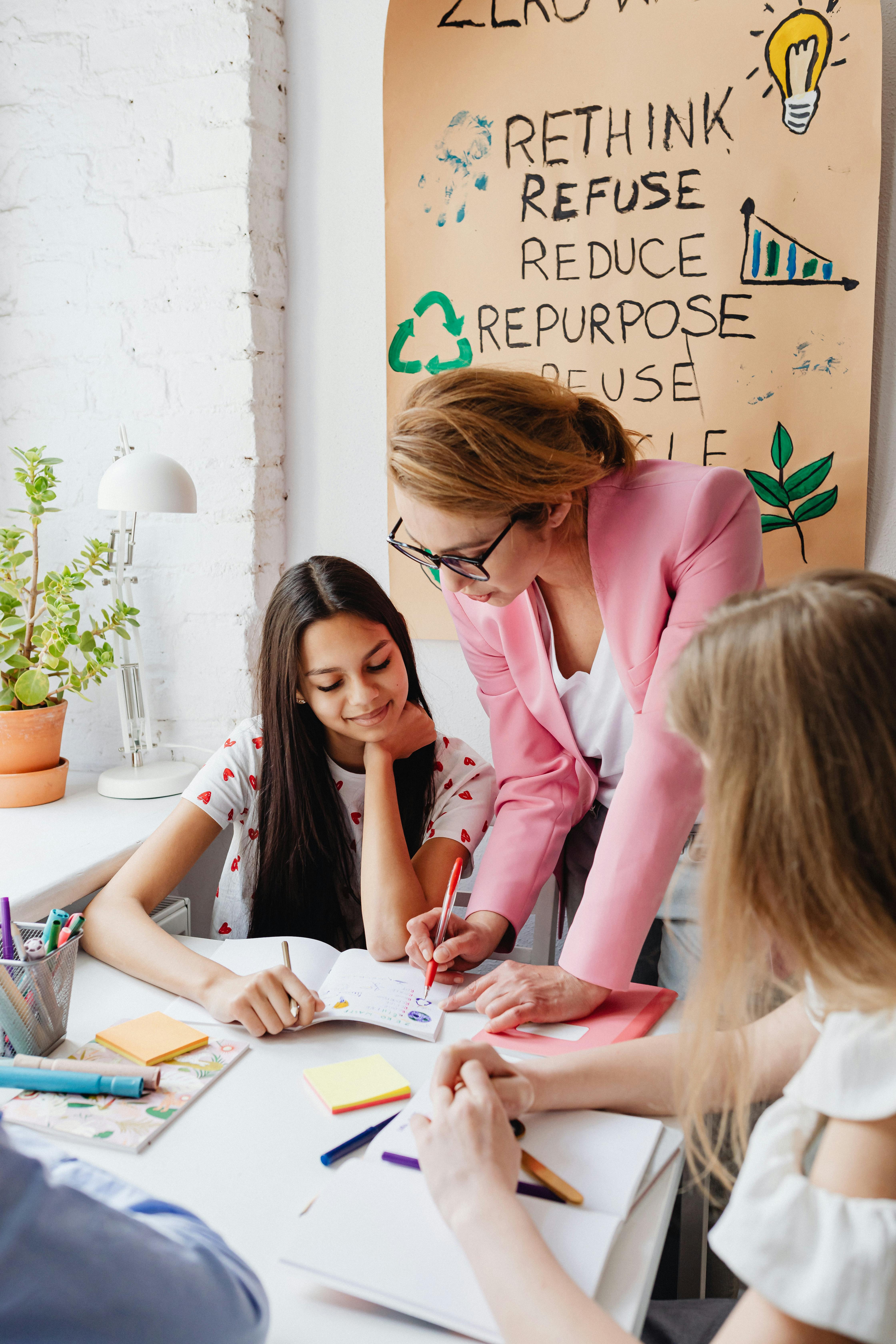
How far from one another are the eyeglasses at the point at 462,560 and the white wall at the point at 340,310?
0.70m

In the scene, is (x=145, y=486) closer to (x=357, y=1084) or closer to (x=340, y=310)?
(x=340, y=310)

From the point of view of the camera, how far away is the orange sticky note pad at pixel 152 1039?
90cm

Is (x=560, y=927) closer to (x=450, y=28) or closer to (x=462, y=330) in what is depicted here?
(x=462, y=330)

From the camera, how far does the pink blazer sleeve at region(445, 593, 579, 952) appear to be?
1.24 meters

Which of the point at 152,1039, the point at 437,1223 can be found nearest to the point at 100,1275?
the point at 437,1223

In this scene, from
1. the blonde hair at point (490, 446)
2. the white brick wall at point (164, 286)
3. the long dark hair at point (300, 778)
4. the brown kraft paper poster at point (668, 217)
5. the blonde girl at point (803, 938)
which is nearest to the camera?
the blonde girl at point (803, 938)

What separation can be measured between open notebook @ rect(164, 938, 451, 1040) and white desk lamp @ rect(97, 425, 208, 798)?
558mm

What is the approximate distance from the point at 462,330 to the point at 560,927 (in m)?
1.07

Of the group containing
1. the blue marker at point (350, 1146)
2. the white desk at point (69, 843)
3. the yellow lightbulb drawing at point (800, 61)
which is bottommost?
the blue marker at point (350, 1146)

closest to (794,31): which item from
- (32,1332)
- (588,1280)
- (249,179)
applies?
(249,179)

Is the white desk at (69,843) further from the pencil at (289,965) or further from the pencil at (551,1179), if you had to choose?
the pencil at (551,1179)

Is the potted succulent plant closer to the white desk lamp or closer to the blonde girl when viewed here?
the white desk lamp

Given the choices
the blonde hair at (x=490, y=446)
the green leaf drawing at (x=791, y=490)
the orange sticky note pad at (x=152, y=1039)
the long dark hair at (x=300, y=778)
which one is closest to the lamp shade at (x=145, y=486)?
the long dark hair at (x=300, y=778)

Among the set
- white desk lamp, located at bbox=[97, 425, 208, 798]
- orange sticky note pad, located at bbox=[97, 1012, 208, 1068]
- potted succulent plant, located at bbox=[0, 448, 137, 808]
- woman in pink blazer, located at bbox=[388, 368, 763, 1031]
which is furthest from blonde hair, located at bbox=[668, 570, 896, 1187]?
potted succulent plant, located at bbox=[0, 448, 137, 808]
